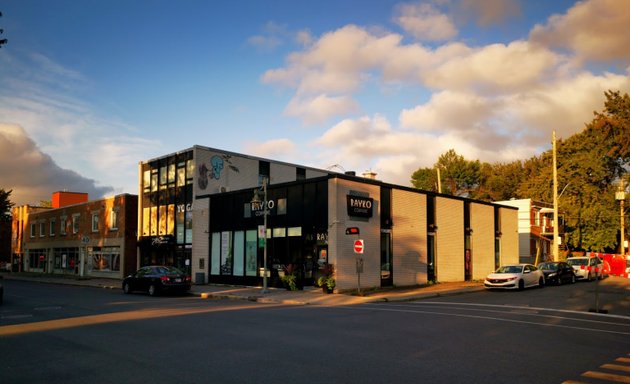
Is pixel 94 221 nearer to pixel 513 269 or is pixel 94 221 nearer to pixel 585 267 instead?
pixel 513 269

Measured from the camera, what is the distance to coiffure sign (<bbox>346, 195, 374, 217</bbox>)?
1061 inches

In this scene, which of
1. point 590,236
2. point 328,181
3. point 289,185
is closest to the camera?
point 328,181

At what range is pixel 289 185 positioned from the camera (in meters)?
29.3

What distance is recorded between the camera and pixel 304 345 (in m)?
10.8

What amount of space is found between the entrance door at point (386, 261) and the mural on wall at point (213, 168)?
1399 centimetres

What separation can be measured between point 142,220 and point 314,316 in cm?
2879

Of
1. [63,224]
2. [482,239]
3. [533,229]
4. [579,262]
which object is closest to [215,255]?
[482,239]

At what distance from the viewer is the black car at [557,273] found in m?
31.2

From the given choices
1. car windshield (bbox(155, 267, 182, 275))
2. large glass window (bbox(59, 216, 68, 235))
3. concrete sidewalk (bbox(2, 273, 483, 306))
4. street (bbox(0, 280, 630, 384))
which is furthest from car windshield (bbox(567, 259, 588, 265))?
large glass window (bbox(59, 216, 68, 235))

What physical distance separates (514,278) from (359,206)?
9.19m

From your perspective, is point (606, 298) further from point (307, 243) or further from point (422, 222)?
point (307, 243)

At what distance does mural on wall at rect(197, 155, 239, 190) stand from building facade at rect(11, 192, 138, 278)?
30.3 feet

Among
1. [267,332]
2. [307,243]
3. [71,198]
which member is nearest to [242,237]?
[307,243]

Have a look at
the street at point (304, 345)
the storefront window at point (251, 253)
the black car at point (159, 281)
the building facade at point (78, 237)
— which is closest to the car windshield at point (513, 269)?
the street at point (304, 345)
